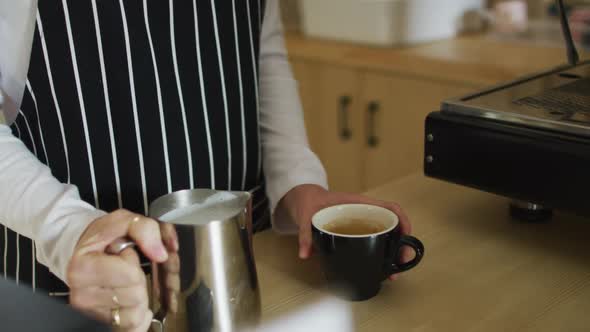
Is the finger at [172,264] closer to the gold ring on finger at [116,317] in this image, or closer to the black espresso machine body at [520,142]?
the gold ring on finger at [116,317]

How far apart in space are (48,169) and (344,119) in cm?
147

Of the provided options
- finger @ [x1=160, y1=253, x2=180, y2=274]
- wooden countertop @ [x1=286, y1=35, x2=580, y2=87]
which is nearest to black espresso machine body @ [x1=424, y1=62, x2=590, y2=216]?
finger @ [x1=160, y1=253, x2=180, y2=274]

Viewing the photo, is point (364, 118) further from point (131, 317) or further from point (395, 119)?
point (131, 317)

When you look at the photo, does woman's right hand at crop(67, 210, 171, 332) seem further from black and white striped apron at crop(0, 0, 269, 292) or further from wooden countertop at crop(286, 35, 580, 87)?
wooden countertop at crop(286, 35, 580, 87)

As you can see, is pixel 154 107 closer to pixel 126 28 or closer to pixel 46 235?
pixel 126 28

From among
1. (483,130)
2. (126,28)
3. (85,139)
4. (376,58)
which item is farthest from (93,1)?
(376,58)

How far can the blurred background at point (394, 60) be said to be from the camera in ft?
6.13

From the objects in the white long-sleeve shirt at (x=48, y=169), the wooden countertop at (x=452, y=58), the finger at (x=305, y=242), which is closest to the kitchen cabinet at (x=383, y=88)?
the wooden countertop at (x=452, y=58)

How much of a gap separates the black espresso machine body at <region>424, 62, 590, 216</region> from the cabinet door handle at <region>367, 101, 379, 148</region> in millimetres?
1097

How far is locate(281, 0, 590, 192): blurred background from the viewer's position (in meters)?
1.87

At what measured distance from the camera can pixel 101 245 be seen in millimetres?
567

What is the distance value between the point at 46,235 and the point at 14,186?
0.07 meters

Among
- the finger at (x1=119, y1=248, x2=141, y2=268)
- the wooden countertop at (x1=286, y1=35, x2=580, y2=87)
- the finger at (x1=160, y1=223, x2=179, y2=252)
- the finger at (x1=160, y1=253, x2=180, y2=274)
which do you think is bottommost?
the wooden countertop at (x1=286, y1=35, x2=580, y2=87)

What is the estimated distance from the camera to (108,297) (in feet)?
1.87
